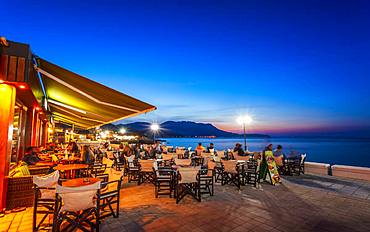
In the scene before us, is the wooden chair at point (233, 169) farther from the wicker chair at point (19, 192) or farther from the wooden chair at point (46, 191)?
the wicker chair at point (19, 192)

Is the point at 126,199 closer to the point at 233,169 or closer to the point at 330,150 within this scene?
the point at 233,169

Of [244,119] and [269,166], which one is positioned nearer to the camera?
[269,166]

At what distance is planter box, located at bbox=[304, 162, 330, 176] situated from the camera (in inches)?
319

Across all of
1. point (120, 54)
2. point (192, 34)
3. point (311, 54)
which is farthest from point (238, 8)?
point (120, 54)

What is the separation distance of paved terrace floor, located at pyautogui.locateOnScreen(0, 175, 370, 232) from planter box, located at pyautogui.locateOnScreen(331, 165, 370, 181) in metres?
1.68

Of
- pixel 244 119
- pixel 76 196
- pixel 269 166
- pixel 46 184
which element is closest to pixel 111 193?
pixel 76 196

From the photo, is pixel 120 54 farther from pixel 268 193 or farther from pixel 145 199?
pixel 268 193

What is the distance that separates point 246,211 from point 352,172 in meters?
6.34

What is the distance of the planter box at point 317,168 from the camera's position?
26.6 ft

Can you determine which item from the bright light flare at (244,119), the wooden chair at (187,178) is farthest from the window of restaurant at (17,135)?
the bright light flare at (244,119)

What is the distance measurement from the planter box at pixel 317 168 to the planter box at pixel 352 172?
0.81 ft

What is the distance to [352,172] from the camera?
740cm

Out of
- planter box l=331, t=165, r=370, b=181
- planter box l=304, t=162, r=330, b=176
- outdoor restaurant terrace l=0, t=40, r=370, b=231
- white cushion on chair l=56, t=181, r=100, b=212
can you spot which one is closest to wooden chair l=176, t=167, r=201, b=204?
outdoor restaurant terrace l=0, t=40, r=370, b=231

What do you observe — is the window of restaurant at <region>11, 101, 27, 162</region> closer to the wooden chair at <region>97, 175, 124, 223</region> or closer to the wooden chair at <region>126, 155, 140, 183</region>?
the wooden chair at <region>126, 155, 140, 183</region>
